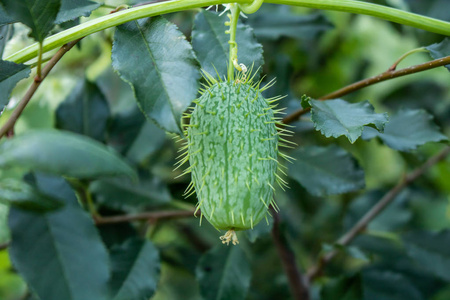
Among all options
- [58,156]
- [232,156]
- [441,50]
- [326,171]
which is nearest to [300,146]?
[326,171]

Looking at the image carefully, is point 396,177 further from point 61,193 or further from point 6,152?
point 6,152

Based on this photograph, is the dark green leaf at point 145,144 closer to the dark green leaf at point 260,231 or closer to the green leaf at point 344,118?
the dark green leaf at point 260,231

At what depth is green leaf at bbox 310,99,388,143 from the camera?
83 centimetres

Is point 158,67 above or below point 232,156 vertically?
above

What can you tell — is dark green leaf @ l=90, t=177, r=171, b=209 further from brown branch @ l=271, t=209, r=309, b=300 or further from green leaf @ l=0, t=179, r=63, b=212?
green leaf @ l=0, t=179, r=63, b=212

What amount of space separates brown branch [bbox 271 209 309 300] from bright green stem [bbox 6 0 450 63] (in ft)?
1.87

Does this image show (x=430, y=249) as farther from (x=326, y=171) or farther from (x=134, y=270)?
(x=134, y=270)

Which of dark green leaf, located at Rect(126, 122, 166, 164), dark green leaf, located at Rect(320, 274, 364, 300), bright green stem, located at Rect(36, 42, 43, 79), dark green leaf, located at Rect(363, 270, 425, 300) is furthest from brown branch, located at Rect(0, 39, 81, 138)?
dark green leaf, located at Rect(363, 270, 425, 300)

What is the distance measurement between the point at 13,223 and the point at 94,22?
15.1 inches

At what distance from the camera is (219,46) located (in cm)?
104

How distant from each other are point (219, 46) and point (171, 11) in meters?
0.18

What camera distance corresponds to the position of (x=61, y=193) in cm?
86

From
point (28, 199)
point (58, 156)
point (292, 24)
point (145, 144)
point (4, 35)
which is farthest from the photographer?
point (292, 24)

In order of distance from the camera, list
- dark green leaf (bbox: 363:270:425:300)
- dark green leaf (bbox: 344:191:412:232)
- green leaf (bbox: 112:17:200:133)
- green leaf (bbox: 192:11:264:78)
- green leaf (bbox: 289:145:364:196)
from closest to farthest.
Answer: green leaf (bbox: 112:17:200:133)
green leaf (bbox: 192:11:264:78)
green leaf (bbox: 289:145:364:196)
dark green leaf (bbox: 363:270:425:300)
dark green leaf (bbox: 344:191:412:232)
